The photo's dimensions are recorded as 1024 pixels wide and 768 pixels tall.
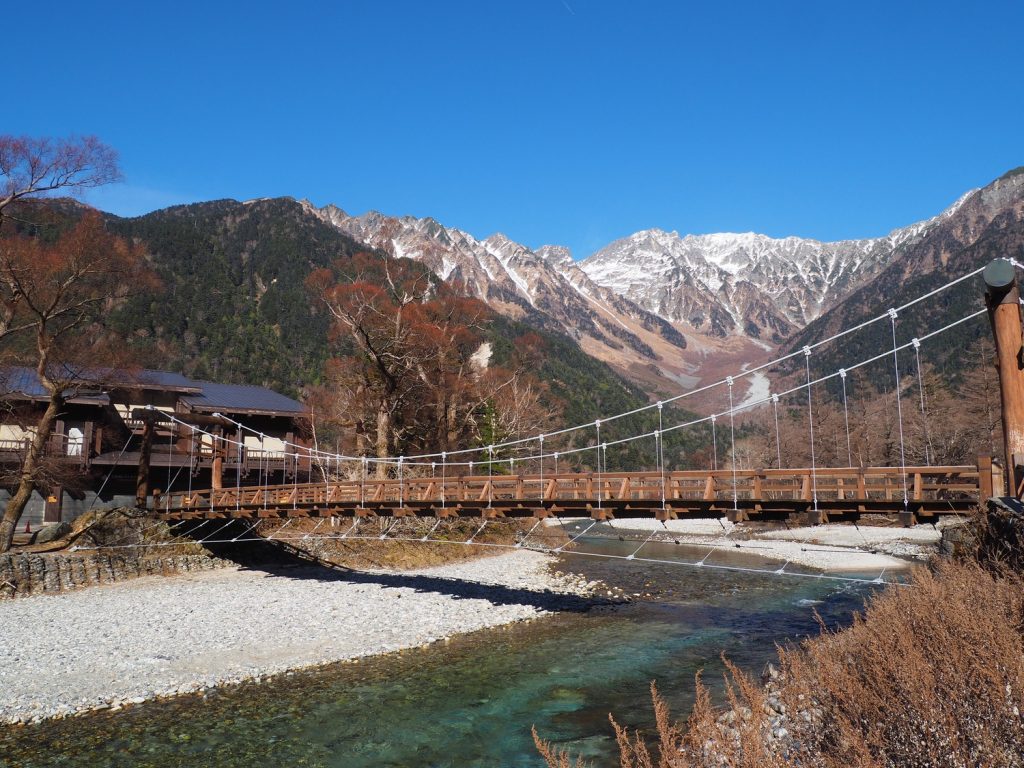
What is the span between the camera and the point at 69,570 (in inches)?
705

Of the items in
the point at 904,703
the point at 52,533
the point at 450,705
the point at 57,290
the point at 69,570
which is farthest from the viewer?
the point at 52,533

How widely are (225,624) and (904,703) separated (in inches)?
504

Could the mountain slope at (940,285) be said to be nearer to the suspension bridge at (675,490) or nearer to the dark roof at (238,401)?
the suspension bridge at (675,490)

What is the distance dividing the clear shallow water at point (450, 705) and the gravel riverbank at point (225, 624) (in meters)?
0.75

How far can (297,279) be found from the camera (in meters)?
75.8

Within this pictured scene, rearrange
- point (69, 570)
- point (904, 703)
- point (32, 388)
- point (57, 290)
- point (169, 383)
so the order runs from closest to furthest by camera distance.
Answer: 1. point (904, 703)
2. point (69, 570)
3. point (57, 290)
4. point (32, 388)
5. point (169, 383)

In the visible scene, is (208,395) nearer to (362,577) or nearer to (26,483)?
(26,483)

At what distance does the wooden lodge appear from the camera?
923 inches

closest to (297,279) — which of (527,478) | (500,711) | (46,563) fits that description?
(46,563)

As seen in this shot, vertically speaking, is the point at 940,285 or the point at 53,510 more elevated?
the point at 940,285

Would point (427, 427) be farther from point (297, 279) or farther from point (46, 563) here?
point (297, 279)

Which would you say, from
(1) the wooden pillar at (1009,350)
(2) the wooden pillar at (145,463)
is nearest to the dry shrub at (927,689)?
(1) the wooden pillar at (1009,350)

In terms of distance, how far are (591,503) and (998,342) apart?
7.17 m

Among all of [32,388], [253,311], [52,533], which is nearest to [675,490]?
[52,533]
